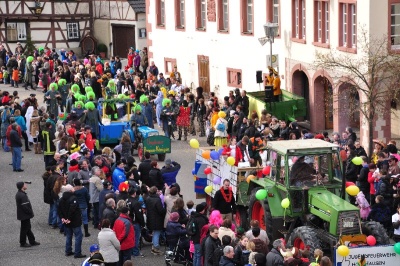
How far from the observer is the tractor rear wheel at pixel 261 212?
2309 centimetres

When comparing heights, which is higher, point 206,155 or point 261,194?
point 206,155

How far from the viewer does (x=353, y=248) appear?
20656 mm

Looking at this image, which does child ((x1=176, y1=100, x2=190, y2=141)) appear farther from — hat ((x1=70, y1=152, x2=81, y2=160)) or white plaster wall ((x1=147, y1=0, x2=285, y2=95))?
hat ((x1=70, y1=152, x2=81, y2=160))

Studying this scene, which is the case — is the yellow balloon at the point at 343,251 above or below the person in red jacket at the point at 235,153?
below

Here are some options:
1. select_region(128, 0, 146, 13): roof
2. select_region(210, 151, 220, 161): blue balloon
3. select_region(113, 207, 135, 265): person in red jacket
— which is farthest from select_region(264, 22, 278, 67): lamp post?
select_region(128, 0, 146, 13): roof

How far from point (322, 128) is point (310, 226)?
16.4 m

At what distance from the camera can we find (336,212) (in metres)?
21.3

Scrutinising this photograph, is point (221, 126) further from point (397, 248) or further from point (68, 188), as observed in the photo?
point (397, 248)

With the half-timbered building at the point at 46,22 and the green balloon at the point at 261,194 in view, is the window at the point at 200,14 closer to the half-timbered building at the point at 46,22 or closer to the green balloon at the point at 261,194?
the half-timbered building at the point at 46,22

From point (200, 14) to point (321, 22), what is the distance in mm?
9691

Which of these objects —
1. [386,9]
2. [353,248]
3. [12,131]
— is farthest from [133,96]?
[353,248]

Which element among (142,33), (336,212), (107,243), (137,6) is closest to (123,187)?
(107,243)

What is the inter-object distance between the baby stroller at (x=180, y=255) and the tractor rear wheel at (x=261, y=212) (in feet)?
5.15

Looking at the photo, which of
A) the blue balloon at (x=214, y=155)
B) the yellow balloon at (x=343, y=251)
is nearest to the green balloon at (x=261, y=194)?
the yellow balloon at (x=343, y=251)
